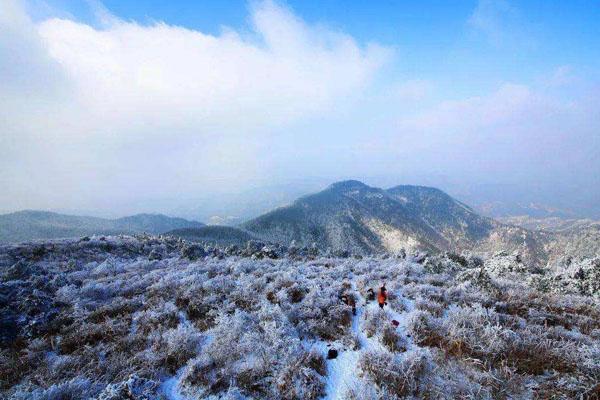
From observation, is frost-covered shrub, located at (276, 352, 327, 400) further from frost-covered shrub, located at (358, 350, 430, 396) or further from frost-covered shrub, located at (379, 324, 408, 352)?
frost-covered shrub, located at (379, 324, 408, 352)

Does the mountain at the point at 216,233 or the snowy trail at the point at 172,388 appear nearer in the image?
the snowy trail at the point at 172,388

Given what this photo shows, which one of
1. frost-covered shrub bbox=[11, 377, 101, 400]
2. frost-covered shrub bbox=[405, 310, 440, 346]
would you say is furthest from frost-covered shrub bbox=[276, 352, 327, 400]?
frost-covered shrub bbox=[11, 377, 101, 400]

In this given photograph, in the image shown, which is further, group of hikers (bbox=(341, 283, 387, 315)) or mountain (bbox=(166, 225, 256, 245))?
mountain (bbox=(166, 225, 256, 245))

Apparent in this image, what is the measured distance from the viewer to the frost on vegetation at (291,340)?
579 centimetres

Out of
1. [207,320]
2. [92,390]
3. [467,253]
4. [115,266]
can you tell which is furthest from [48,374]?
[467,253]

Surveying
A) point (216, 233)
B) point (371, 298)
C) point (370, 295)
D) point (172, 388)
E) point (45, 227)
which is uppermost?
point (370, 295)

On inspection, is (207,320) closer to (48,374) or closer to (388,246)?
(48,374)

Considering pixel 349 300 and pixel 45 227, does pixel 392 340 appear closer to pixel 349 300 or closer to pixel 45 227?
pixel 349 300

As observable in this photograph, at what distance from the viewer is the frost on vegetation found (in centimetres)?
579

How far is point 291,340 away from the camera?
7320 millimetres

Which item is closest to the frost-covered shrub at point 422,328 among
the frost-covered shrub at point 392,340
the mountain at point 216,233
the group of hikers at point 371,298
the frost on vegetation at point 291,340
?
the frost on vegetation at point 291,340

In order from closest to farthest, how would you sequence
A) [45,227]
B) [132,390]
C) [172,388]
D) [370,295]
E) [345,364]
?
[132,390]
[172,388]
[345,364]
[370,295]
[45,227]

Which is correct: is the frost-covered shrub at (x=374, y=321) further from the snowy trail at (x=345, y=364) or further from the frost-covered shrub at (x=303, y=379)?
the frost-covered shrub at (x=303, y=379)

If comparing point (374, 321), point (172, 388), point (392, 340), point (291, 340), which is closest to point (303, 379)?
point (291, 340)
